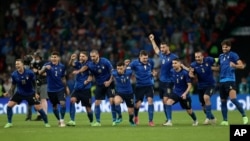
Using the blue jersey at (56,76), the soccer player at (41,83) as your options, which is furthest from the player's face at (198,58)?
the soccer player at (41,83)

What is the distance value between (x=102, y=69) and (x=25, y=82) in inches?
99.1

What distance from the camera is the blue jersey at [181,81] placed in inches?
850

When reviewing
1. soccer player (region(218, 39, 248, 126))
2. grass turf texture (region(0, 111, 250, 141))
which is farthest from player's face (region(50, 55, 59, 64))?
soccer player (region(218, 39, 248, 126))

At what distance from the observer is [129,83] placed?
22.4 m

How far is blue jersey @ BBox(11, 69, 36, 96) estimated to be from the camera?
846 inches

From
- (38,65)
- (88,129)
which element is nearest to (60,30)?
(38,65)

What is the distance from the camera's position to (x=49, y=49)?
116 ft

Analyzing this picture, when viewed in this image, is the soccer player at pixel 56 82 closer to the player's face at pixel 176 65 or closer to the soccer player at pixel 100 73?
the soccer player at pixel 100 73

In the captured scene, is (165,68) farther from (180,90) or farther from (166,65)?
(180,90)

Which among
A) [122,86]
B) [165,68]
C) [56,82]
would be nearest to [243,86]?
[165,68]

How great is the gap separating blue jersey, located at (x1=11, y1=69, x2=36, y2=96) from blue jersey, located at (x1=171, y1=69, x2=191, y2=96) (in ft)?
14.0

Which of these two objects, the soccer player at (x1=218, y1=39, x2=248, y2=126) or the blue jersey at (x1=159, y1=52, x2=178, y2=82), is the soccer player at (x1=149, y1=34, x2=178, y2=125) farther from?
the soccer player at (x1=218, y1=39, x2=248, y2=126)

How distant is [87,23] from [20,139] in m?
19.6

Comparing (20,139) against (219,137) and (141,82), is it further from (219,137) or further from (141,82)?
(141,82)
